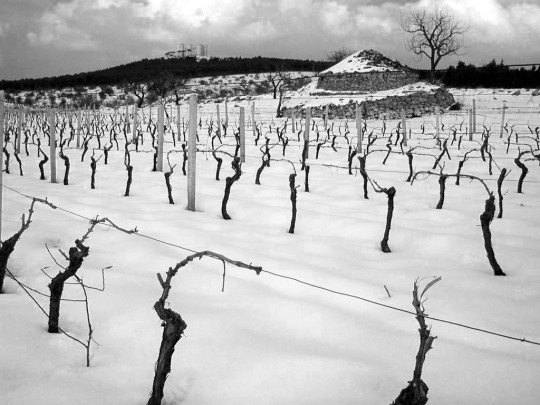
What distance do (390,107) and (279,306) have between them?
19210 mm

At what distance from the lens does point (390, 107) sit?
65.4 feet

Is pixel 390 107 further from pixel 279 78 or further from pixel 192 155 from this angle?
pixel 279 78

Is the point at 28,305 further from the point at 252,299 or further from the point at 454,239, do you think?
the point at 454,239

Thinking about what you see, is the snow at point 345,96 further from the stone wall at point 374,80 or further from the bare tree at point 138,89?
the bare tree at point 138,89

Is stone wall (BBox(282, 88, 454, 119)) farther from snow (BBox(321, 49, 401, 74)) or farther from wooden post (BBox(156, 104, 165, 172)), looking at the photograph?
wooden post (BBox(156, 104, 165, 172))

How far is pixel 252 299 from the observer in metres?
2.32

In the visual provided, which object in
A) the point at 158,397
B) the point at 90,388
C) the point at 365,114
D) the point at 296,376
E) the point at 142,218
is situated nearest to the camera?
the point at 158,397

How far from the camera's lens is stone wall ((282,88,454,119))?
19.8 metres

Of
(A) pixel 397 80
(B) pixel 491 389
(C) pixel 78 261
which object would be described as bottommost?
(B) pixel 491 389

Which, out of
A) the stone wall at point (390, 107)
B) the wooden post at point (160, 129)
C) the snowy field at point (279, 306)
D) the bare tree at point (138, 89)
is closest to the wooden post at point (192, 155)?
the snowy field at point (279, 306)

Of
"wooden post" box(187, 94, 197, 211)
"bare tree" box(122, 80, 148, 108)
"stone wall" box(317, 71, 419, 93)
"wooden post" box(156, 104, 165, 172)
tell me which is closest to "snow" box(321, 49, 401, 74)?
"stone wall" box(317, 71, 419, 93)

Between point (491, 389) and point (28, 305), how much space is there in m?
2.05

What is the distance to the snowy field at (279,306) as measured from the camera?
1560mm

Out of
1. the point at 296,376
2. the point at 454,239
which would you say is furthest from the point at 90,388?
the point at 454,239
